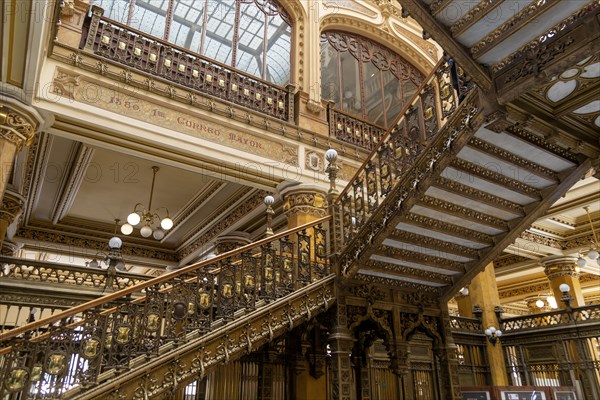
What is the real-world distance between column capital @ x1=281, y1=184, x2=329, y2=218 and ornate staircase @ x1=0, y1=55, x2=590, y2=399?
Answer: 168 centimetres

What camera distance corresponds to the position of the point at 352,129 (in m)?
8.82

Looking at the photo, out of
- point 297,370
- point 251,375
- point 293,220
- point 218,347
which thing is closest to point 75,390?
point 218,347

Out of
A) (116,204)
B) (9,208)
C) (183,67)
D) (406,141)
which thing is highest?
(183,67)

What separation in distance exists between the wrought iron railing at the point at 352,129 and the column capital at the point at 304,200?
1486 mm

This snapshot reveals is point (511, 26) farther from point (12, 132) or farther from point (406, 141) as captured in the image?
point (12, 132)

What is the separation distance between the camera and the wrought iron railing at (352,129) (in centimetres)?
855

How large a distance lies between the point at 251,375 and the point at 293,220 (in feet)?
8.84

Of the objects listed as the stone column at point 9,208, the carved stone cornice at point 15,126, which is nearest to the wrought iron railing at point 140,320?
the carved stone cornice at point 15,126

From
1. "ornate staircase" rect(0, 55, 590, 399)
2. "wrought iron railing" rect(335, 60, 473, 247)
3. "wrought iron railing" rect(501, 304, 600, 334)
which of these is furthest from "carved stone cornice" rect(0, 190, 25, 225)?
"wrought iron railing" rect(501, 304, 600, 334)

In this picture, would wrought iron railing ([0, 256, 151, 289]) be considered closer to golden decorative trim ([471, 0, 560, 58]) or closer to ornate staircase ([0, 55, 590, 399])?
ornate staircase ([0, 55, 590, 399])

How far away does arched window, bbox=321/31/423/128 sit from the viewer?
9.72 m

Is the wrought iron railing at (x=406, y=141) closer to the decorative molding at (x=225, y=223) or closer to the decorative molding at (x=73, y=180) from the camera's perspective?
the decorative molding at (x=225, y=223)

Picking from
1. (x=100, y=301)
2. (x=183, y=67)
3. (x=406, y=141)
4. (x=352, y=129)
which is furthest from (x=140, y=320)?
Result: (x=352, y=129)

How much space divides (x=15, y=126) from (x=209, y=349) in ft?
11.5
